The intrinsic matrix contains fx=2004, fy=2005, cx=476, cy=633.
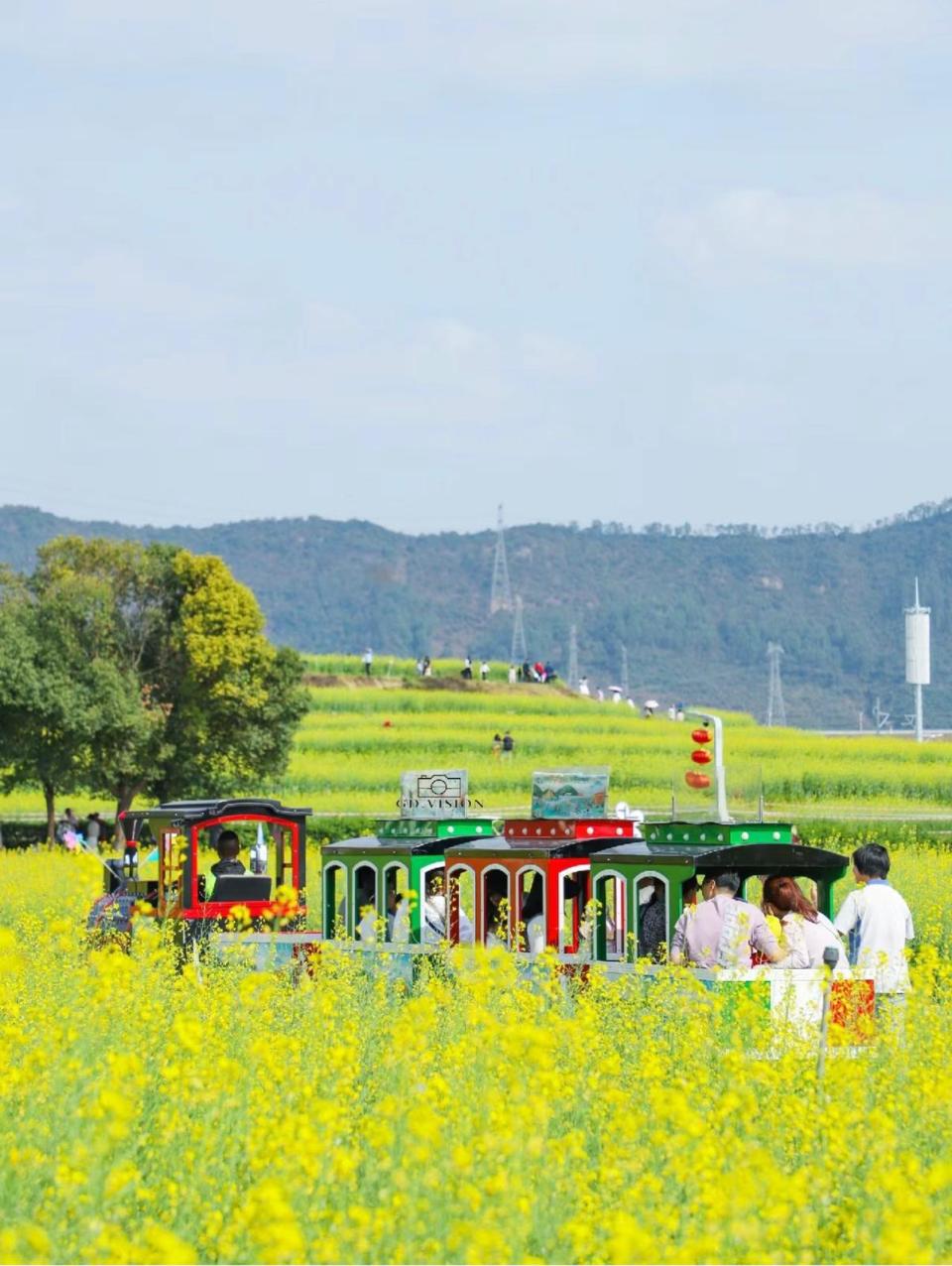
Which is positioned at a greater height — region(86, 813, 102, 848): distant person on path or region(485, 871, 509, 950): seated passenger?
region(485, 871, 509, 950): seated passenger

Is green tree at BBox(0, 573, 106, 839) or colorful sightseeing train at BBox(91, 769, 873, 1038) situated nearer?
colorful sightseeing train at BBox(91, 769, 873, 1038)

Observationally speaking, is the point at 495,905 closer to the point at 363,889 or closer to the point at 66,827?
the point at 363,889

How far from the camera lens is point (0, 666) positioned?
52156 mm

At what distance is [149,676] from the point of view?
5616 centimetres

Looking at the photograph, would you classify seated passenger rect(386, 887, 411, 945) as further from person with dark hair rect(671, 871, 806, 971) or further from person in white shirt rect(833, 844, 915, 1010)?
person in white shirt rect(833, 844, 915, 1010)

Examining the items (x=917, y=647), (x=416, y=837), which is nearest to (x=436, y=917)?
(x=416, y=837)

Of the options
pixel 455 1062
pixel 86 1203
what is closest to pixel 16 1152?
pixel 86 1203

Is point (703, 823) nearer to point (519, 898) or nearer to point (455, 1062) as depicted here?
point (519, 898)

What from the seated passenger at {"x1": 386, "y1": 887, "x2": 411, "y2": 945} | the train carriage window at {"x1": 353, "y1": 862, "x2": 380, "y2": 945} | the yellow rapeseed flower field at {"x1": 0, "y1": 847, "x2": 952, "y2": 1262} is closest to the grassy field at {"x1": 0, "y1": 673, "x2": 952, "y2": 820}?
the train carriage window at {"x1": 353, "y1": 862, "x2": 380, "y2": 945}

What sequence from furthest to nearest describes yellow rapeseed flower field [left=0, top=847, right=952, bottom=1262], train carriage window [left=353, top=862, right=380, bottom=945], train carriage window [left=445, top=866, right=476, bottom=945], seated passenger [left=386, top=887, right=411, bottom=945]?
train carriage window [left=353, top=862, right=380, bottom=945]
seated passenger [left=386, top=887, right=411, bottom=945]
train carriage window [left=445, top=866, right=476, bottom=945]
yellow rapeseed flower field [left=0, top=847, right=952, bottom=1262]

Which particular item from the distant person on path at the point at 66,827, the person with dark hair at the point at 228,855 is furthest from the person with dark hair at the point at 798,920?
the distant person on path at the point at 66,827

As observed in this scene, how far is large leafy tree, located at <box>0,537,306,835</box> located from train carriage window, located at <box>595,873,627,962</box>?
34.7 metres

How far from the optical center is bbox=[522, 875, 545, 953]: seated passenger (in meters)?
18.8

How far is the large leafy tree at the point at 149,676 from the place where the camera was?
52.7m
